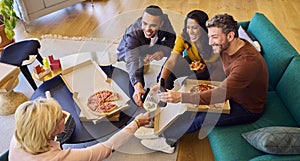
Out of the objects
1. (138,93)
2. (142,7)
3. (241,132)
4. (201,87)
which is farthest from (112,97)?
(142,7)

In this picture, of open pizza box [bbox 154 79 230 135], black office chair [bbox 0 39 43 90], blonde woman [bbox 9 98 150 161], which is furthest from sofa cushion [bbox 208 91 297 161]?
black office chair [bbox 0 39 43 90]

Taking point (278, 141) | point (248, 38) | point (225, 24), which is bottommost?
point (278, 141)

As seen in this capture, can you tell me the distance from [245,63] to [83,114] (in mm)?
A: 1090

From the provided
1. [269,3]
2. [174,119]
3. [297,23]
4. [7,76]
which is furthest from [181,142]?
[269,3]

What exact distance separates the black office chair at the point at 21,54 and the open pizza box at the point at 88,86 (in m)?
0.57

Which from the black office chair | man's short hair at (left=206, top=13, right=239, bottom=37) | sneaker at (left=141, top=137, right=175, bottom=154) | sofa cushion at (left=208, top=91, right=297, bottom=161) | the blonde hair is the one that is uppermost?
man's short hair at (left=206, top=13, right=239, bottom=37)

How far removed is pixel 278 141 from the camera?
1.43m

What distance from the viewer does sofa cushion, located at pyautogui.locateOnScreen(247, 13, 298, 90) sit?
195 centimetres

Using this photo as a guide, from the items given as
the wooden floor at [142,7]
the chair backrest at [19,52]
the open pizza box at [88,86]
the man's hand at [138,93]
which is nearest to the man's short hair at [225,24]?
the man's hand at [138,93]

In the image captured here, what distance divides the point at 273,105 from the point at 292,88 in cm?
18

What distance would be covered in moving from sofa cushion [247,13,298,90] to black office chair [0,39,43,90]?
79.8 inches

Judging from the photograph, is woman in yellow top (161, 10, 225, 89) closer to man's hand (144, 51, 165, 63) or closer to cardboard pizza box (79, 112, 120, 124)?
man's hand (144, 51, 165, 63)

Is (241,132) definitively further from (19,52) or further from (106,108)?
(19,52)

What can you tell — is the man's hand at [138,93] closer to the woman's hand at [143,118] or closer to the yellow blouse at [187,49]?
the woman's hand at [143,118]
